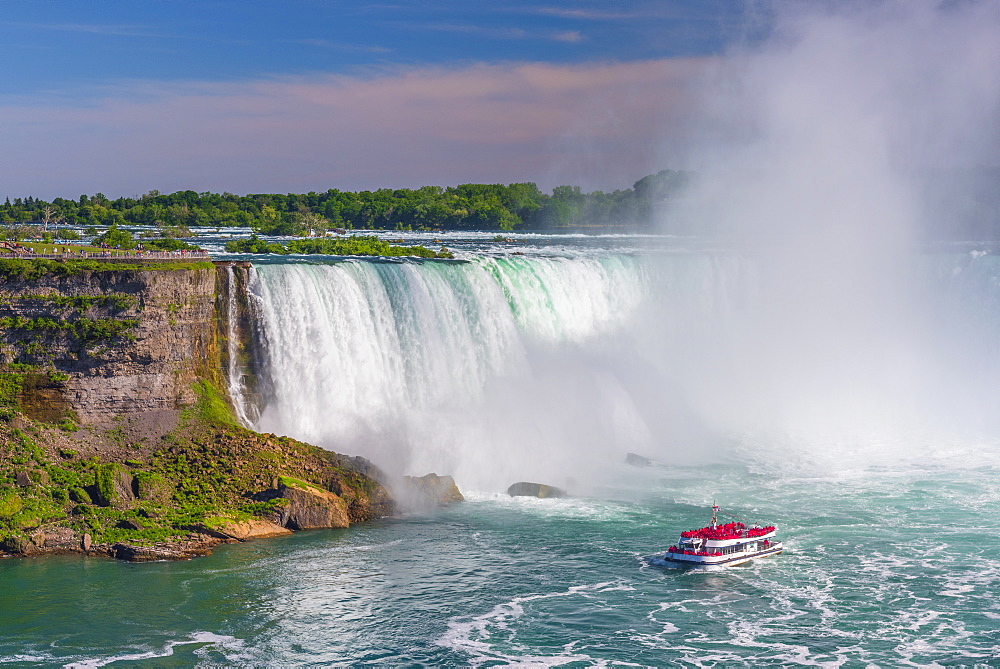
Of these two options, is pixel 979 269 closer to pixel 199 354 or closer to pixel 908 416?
pixel 908 416

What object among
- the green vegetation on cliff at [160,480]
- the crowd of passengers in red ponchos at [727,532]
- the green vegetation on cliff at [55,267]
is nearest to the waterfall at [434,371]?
the green vegetation on cliff at [160,480]

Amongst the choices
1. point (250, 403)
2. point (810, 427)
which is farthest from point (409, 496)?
point (810, 427)

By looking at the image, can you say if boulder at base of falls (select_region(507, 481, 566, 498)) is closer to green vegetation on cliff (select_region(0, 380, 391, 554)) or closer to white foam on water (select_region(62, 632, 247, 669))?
green vegetation on cliff (select_region(0, 380, 391, 554))

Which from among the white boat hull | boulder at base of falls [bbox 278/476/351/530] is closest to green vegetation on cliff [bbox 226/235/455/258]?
boulder at base of falls [bbox 278/476/351/530]

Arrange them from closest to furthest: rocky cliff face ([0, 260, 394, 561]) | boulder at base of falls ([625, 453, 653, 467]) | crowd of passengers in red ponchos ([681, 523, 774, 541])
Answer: crowd of passengers in red ponchos ([681, 523, 774, 541]) → rocky cliff face ([0, 260, 394, 561]) → boulder at base of falls ([625, 453, 653, 467])

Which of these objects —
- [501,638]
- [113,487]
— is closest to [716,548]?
[501,638]

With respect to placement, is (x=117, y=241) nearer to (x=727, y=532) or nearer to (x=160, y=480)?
(x=160, y=480)

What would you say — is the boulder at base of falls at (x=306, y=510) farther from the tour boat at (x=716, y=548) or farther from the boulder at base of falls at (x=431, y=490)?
the tour boat at (x=716, y=548)
